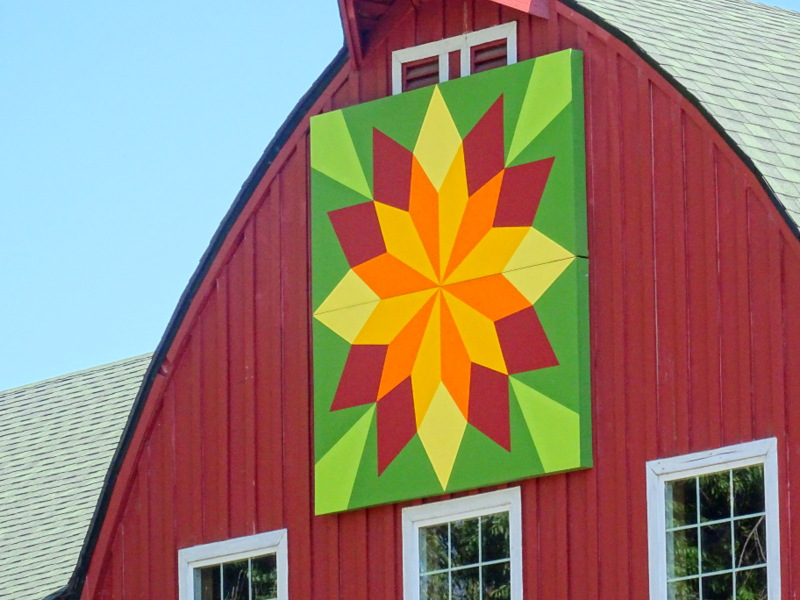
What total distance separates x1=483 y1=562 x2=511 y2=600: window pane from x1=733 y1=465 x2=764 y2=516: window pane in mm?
2311

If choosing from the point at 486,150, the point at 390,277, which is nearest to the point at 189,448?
Result: the point at 390,277

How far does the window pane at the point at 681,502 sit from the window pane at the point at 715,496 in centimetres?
8

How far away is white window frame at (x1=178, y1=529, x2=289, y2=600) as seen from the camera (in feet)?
72.3

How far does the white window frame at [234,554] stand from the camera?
2203cm

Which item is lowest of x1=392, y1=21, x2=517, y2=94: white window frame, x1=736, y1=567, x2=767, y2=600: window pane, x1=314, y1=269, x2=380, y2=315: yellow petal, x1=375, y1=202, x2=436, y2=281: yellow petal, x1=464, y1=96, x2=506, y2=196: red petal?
x1=736, y1=567, x2=767, y2=600: window pane

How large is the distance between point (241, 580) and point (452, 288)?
11.6ft

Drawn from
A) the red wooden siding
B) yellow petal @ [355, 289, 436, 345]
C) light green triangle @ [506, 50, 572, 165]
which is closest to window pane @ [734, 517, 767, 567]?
the red wooden siding

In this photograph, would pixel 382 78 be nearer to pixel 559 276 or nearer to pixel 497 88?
pixel 497 88

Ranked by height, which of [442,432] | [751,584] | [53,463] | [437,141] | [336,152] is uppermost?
[336,152]

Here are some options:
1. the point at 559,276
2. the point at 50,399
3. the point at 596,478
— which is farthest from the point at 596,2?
the point at 50,399

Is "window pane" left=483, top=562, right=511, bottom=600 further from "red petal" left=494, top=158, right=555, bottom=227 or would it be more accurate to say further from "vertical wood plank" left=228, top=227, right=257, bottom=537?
"red petal" left=494, top=158, right=555, bottom=227

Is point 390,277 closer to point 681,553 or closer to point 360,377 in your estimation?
point 360,377

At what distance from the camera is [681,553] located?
19.3 metres

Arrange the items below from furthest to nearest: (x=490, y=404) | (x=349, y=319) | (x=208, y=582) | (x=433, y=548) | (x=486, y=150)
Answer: (x=208, y=582) → (x=349, y=319) → (x=486, y=150) → (x=433, y=548) → (x=490, y=404)
